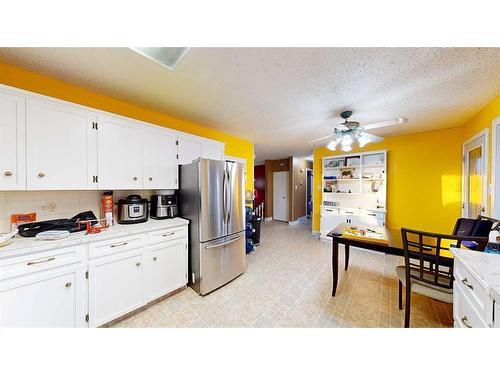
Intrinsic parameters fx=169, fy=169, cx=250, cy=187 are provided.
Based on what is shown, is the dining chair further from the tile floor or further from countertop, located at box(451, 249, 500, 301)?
the tile floor

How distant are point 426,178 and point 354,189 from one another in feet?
3.94

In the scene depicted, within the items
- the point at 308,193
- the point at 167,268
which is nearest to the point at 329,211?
the point at 308,193

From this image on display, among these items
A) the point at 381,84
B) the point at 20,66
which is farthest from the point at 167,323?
the point at 381,84

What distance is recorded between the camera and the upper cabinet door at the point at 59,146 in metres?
1.33

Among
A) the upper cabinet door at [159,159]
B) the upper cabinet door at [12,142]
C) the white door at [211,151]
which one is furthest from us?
the white door at [211,151]

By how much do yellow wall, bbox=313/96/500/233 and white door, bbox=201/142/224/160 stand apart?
3.19 meters

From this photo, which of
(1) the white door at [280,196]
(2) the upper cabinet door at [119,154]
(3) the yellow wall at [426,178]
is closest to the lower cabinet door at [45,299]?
(2) the upper cabinet door at [119,154]

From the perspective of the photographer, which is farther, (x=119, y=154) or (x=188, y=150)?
(x=188, y=150)

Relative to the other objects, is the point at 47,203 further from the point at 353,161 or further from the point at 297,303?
the point at 353,161

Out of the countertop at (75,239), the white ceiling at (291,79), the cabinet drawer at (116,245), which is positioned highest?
the white ceiling at (291,79)

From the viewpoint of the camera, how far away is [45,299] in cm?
122

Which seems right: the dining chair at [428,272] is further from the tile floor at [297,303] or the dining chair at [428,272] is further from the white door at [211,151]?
the white door at [211,151]

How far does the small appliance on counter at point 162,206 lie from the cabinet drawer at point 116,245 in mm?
423
